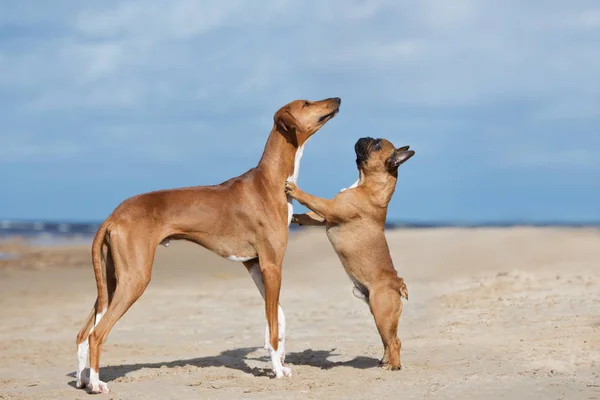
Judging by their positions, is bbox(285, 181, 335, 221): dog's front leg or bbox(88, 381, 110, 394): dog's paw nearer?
bbox(88, 381, 110, 394): dog's paw

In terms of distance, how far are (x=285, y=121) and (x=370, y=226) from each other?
1.53 metres

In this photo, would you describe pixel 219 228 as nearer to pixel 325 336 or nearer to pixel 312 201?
pixel 312 201

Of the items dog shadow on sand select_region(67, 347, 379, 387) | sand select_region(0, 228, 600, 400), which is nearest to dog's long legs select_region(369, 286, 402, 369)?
sand select_region(0, 228, 600, 400)

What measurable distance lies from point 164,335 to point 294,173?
4.62 metres

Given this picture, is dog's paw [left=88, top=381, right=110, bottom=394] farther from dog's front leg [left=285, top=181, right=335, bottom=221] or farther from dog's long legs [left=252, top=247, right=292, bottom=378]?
dog's front leg [left=285, top=181, right=335, bottom=221]

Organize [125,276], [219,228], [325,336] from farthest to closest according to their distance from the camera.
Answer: [325,336]
[219,228]
[125,276]

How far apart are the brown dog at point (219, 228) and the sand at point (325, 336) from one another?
656 mm

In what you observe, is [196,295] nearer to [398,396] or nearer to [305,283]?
[305,283]

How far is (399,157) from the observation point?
8930 mm

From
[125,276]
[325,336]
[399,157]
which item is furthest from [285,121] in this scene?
[325,336]

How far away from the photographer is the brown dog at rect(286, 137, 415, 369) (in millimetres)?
8508

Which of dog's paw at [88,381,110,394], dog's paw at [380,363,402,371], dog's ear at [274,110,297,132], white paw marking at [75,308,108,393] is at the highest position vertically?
dog's ear at [274,110,297,132]

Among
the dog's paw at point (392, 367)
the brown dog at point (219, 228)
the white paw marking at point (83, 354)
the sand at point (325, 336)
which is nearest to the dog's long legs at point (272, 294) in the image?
the brown dog at point (219, 228)

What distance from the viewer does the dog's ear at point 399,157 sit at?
29.2 ft
